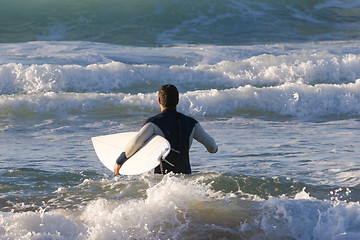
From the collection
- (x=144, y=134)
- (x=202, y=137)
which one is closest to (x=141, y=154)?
(x=144, y=134)

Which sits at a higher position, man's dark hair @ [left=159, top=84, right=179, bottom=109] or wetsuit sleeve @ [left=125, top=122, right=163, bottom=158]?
man's dark hair @ [left=159, top=84, right=179, bottom=109]

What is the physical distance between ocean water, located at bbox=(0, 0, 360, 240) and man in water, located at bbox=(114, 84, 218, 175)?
227mm

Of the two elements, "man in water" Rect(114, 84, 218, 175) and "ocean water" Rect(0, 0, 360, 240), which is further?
"man in water" Rect(114, 84, 218, 175)

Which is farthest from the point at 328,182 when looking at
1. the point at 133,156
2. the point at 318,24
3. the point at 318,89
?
the point at 318,24

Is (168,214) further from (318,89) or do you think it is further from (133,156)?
(318,89)

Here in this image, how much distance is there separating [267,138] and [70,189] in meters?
4.06

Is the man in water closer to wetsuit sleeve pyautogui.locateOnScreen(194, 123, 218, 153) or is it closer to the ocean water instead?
wetsuit sleeve pyautogui.locateOnScreen(194, 123, 218, 153)

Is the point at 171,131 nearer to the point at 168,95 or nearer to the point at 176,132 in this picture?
the point at 176,132

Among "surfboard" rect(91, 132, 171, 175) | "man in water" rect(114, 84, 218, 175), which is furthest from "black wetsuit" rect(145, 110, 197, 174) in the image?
"surfboard" rect(91, 132, 171, 175)

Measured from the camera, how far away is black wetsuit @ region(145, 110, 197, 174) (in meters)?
4.72

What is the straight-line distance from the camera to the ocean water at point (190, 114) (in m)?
4.29

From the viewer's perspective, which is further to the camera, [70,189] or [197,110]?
[197,110]

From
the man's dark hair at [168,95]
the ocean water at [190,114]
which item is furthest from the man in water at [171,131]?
the ocean water at [190,114]

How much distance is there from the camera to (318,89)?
13.3m
